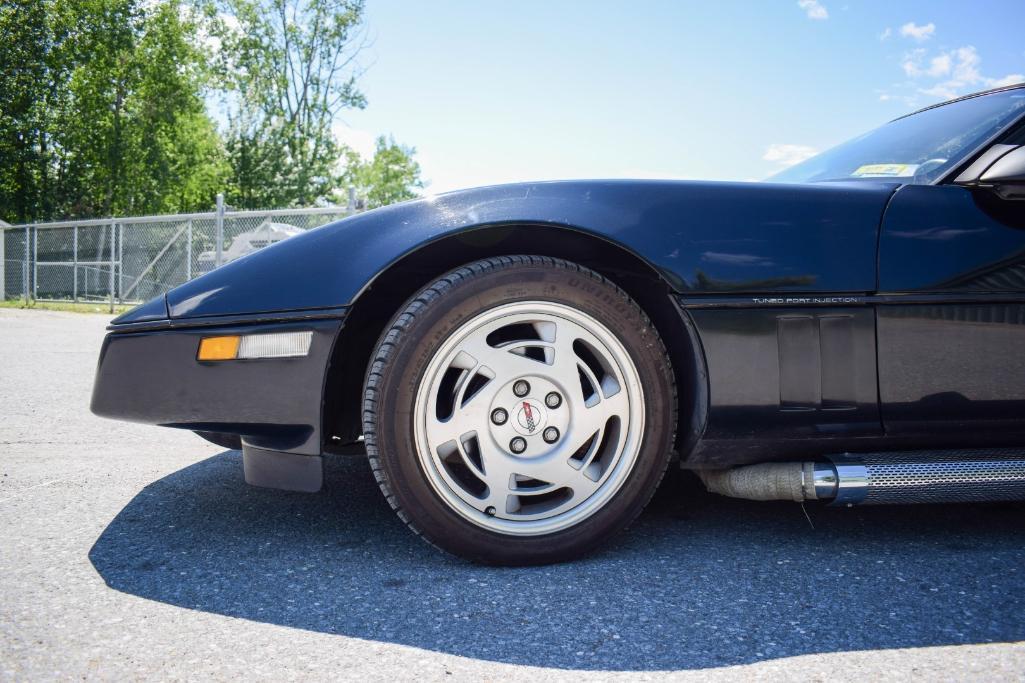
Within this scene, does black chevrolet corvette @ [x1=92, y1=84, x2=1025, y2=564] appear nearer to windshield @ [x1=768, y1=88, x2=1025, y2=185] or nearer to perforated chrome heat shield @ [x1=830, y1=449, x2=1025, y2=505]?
perforated chrome heat shield @ [x1=830, y1=449, x2=1025, y2=505]

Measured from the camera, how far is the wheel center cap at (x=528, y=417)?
5.87 feet

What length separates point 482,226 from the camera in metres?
1.77

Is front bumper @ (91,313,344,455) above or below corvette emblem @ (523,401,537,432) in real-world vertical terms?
above

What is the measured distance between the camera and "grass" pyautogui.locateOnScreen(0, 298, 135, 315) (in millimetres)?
13526

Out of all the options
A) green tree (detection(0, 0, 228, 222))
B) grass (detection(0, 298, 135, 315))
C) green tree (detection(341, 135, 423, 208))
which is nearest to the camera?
grass (detection(0, 298, 135, 315))

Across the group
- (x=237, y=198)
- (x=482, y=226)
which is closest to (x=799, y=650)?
(x=482, y=226)

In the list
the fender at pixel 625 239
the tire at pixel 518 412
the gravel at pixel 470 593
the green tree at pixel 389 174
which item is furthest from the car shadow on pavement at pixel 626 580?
the green tree at pixel 389 174

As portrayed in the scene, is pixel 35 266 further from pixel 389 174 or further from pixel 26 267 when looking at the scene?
pixel 389 174

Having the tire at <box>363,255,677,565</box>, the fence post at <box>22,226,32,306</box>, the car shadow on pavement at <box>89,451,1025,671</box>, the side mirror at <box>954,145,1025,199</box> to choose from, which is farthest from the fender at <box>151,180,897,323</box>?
the fence post at <box>22,226,32,306</box>

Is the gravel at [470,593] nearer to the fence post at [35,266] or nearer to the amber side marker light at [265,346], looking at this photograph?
the amber side marker light at [265,346]

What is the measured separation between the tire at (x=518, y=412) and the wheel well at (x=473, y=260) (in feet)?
0.26

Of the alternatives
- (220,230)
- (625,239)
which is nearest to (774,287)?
(625,239)

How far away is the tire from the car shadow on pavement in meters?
0.12

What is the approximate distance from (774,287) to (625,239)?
0.39 meters
